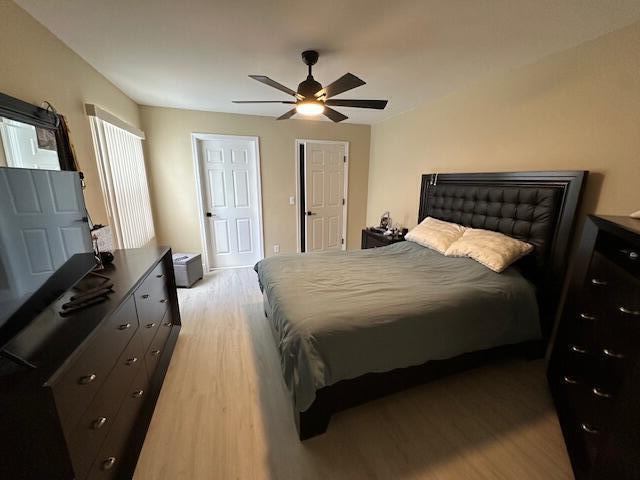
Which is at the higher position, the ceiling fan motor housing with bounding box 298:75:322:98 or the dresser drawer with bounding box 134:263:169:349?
the ceiling fan motor housing with bounding box 298:75:322:98

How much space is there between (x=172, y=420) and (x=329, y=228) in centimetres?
347

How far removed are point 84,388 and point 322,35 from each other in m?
2.26

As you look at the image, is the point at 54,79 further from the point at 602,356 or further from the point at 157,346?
the point at 602,356

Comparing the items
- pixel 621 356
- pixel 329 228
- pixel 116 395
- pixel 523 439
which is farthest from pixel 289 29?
pixel 329 228

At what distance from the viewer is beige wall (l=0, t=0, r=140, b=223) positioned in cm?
140

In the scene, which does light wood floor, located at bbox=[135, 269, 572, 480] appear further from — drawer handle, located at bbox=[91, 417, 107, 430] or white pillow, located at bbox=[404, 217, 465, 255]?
white pillow, located at bbox=[404, 217, 465, 255]

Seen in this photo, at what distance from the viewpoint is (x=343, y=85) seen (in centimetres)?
172

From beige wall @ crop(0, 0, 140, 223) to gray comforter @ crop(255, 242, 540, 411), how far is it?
1713mm

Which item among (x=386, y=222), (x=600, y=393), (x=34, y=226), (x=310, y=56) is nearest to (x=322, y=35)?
(x=310, y=56)

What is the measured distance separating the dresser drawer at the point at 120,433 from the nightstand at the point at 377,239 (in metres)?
2.71

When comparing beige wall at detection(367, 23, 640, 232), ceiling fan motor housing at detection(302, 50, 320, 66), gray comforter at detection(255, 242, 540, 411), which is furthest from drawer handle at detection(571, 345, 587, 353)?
ceiling fan motor housing at detection(302, 50, 320, 66)

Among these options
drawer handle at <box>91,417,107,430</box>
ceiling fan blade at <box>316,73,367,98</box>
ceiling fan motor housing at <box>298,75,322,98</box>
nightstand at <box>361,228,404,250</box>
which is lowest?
drawer handle at <box>91,417,107,430</box>

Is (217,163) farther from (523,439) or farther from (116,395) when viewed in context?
(523,439)

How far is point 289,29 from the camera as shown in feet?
5.45
